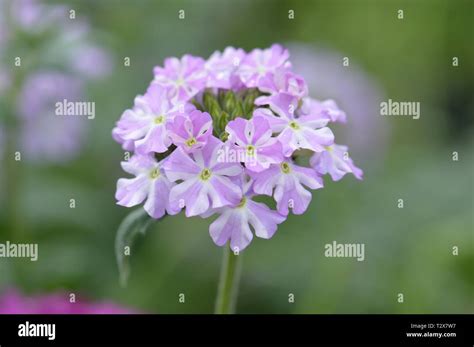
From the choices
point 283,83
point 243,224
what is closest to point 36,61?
point 283,83

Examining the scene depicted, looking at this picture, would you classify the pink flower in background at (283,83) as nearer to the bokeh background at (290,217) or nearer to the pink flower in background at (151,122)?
the pink flower in background at (151,122)

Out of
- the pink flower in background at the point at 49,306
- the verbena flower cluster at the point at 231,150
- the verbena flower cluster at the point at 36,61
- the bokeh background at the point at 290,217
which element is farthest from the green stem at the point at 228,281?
the verbena flower cluster at the point at 36,61

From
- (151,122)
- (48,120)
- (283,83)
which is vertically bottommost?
(151,122)

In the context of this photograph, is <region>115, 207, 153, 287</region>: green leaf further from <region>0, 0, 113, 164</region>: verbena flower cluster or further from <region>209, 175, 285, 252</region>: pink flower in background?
<region>0, 0, 113, 164</region>: verbena flower cluster

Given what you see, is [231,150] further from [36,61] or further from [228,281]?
[36,61]

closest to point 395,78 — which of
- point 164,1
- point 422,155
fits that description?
point 422,155
